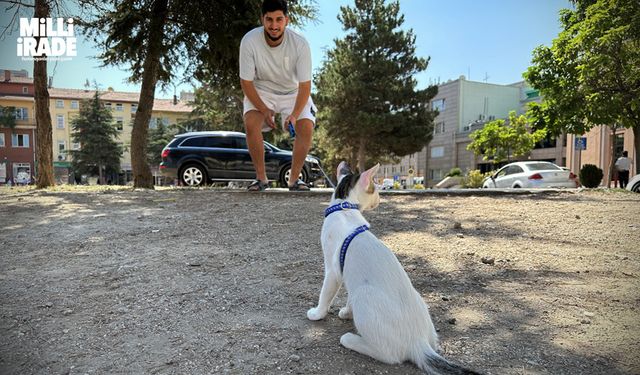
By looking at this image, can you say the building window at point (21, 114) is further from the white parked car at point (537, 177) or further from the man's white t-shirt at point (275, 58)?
the man's white t-shirt at point (275, 58)

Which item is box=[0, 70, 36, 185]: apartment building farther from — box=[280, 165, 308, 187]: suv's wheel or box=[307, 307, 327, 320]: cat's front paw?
box=[307, 307, 327, 320]: cat's front paw

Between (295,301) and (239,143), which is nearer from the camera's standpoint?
(295,301)

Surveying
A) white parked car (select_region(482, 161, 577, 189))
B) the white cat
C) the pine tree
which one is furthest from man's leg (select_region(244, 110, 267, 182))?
the pine tree

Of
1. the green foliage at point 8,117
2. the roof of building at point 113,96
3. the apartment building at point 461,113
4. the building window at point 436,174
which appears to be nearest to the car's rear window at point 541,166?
the apartment building at point 461,113

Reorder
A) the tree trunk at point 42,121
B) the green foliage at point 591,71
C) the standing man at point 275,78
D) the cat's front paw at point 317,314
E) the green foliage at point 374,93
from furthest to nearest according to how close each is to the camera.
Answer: the green foliage at point 374,93 < the green foliage at point 591,71 < the tree trunk at point 42,121 < the standing man at point 275,78 < the cat's front paw at point 317,314

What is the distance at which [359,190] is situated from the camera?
259 centimetres

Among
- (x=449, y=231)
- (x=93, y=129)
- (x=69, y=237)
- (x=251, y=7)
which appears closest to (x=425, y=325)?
(x=449, y=231)

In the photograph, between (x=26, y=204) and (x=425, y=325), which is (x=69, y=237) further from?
(x=425, y=325)

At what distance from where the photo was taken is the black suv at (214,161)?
1240cm

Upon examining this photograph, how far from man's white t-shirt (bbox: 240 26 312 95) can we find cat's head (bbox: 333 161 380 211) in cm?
316

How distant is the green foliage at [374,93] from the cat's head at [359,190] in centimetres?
2732

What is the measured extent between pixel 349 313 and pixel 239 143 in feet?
36.5

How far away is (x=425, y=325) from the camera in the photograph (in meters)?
1.99

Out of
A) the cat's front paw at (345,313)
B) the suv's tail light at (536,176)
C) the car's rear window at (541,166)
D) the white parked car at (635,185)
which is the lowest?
the cat's front paw at (345,313)
